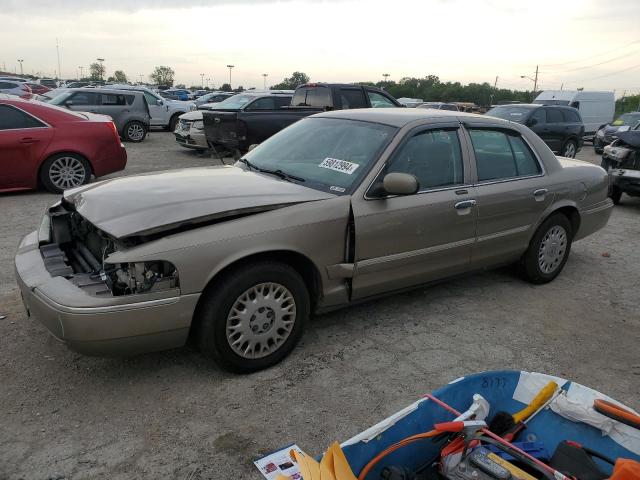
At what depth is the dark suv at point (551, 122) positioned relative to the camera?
45.4ft

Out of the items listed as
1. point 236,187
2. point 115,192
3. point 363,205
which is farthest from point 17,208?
point 363,205

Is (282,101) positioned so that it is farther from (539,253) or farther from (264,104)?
(539,253)

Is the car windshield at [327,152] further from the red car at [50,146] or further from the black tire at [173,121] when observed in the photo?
the black tire at [173,121]

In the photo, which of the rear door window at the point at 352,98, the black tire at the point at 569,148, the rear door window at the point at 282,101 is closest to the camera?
the rear door window at the point at 352,98

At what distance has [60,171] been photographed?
8.12 meters

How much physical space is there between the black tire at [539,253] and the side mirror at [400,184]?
199 centimetres

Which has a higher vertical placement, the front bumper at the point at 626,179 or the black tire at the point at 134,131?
the black tire at the point at 134,131

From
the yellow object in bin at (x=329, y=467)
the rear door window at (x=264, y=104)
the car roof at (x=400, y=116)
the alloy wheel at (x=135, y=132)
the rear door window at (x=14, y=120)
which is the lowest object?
the yellow object in bin at (x=329, y=467)

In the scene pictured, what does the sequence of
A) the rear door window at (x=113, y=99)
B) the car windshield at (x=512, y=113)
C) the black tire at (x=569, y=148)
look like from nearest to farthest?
the car windshield at (x=512, y=113) → the black tire at (x=569, y=148) → the rear door window at (x=113, y=99)

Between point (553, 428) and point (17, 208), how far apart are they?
7.31 metres

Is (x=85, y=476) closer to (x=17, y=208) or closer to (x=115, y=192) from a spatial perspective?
(x=115, y=192)

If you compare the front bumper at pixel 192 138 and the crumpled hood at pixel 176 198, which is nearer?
the crumpled hood at pixel 176 198

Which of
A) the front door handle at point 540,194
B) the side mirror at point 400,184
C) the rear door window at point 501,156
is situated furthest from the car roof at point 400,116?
the front door handle at point 540,194

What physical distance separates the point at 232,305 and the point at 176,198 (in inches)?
29.6
